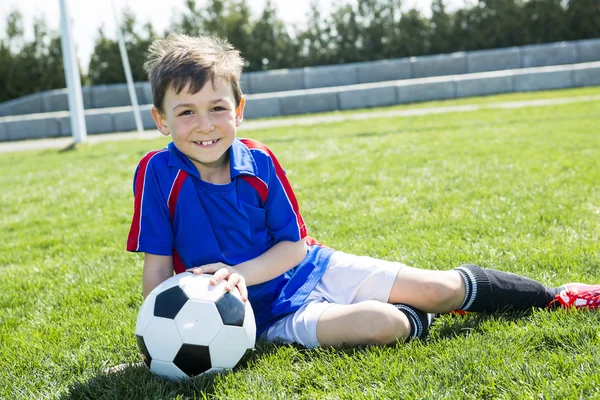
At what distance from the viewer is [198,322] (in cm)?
219

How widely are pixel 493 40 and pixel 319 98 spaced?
749 cm

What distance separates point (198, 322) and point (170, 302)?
134 mm

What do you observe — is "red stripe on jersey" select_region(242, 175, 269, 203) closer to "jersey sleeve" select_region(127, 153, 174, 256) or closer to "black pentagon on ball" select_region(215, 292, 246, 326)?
"jersey sleeve" select_region(127, 153, 174, 256)

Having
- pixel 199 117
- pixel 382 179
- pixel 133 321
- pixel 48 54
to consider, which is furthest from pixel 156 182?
pixel 48 54

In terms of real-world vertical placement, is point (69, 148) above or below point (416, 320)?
above

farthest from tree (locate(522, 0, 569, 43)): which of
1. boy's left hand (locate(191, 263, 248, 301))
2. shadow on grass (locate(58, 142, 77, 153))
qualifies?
boy's left hand (locate(191, 263, 248, 301))

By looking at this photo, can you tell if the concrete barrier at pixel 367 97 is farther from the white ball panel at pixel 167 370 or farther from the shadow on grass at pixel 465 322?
the white ball panel at pixel 167 370

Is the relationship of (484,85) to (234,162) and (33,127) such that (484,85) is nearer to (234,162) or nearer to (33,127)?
(33,127)

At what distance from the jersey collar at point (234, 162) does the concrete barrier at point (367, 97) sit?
486 inches

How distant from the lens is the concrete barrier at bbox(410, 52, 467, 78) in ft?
58.2

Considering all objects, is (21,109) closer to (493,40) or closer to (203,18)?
(203,18)

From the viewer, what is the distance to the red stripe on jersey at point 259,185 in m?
2.51

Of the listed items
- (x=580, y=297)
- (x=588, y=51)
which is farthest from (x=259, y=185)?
(x=588, y=51)

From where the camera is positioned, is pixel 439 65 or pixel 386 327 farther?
pixel 439 65
